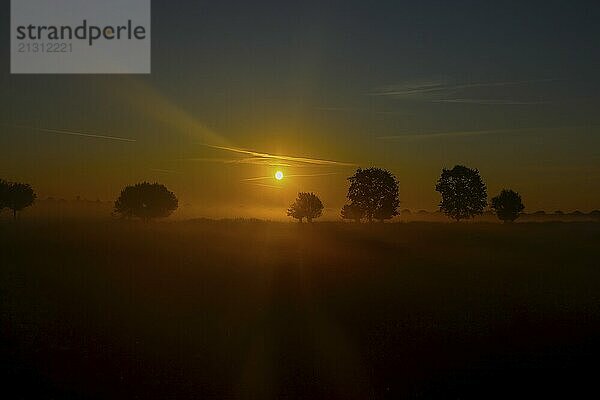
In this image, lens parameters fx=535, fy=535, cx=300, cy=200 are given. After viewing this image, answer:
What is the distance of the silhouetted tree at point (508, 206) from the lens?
85.9 metres

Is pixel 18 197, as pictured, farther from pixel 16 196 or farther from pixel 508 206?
pixel 508 206

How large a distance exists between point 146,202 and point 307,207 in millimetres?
28762

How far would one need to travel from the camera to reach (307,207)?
326ft

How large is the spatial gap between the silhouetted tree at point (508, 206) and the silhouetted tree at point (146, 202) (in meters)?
55.6

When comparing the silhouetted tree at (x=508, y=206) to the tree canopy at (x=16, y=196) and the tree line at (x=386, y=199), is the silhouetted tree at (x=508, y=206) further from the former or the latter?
the tree canopy at (x=16, y=196)

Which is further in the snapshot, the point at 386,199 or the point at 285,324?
the point at 386,199

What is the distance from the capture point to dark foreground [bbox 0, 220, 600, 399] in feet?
46.9

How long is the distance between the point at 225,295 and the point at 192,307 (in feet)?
7.48

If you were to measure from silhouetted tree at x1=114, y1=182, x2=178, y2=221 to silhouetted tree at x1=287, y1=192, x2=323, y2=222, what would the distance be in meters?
22.0

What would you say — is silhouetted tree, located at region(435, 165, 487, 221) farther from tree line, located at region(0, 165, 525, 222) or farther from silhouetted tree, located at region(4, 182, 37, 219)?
silhouetted tree, located at region(4, 182, 37, 219)

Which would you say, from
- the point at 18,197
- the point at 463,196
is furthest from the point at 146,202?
the point at 463,196

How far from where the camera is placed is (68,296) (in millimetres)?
22078

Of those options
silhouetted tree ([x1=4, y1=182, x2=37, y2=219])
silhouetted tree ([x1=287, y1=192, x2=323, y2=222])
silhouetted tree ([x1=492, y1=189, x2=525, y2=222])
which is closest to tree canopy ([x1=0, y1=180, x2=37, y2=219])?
silhouetted tree ([x1=4, y1=182, x2=37, y2=219])

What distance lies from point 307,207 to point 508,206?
3476 cm
